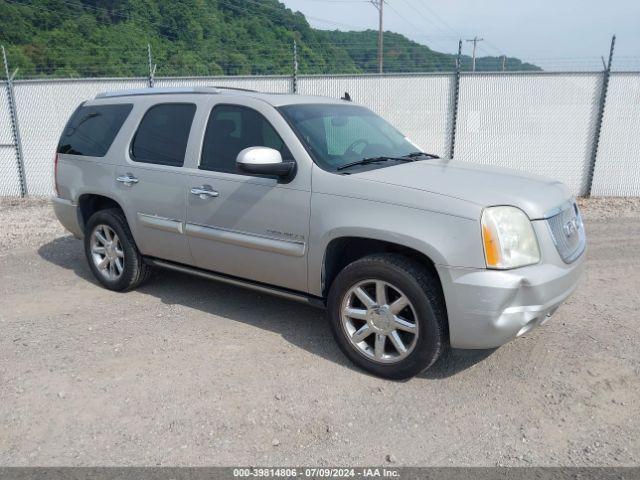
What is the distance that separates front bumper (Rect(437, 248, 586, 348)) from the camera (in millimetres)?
3248

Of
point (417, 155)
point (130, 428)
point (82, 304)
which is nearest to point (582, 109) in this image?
point (417, 155)

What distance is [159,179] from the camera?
4.79m

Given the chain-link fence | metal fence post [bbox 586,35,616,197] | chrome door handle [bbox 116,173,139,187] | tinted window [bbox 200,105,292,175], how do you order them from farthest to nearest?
the chain-link fence
metal fence post [bbox 586,35,616,197]
chrome door handle [bbox 116,173,139,187]
tinted window [bbox 200,105,292,175]

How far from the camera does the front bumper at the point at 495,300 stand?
10.7 feet

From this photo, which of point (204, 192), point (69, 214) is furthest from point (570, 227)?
point (69, 214)

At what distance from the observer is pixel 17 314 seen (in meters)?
4.92

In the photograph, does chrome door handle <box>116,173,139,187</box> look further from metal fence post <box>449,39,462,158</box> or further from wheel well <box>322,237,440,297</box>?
metal fence post <box>449,39,462,158</box>

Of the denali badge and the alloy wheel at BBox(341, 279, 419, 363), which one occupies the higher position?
the denali badge

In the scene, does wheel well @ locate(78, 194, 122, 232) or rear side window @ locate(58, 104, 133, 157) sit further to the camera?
wheel well @ locate(78, 194, 122, 232)

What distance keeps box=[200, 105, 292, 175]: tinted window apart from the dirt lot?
4.41ft

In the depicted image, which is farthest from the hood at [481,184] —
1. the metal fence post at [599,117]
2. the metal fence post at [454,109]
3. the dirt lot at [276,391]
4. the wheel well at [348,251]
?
the metal fence post at [599,117]

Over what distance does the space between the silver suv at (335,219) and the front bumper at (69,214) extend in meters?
0.26

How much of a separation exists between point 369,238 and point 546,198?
1.18 m

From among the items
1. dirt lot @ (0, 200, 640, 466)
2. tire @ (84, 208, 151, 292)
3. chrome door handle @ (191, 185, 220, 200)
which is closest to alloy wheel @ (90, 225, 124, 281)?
tire @ (84, 208, 151, 292)
